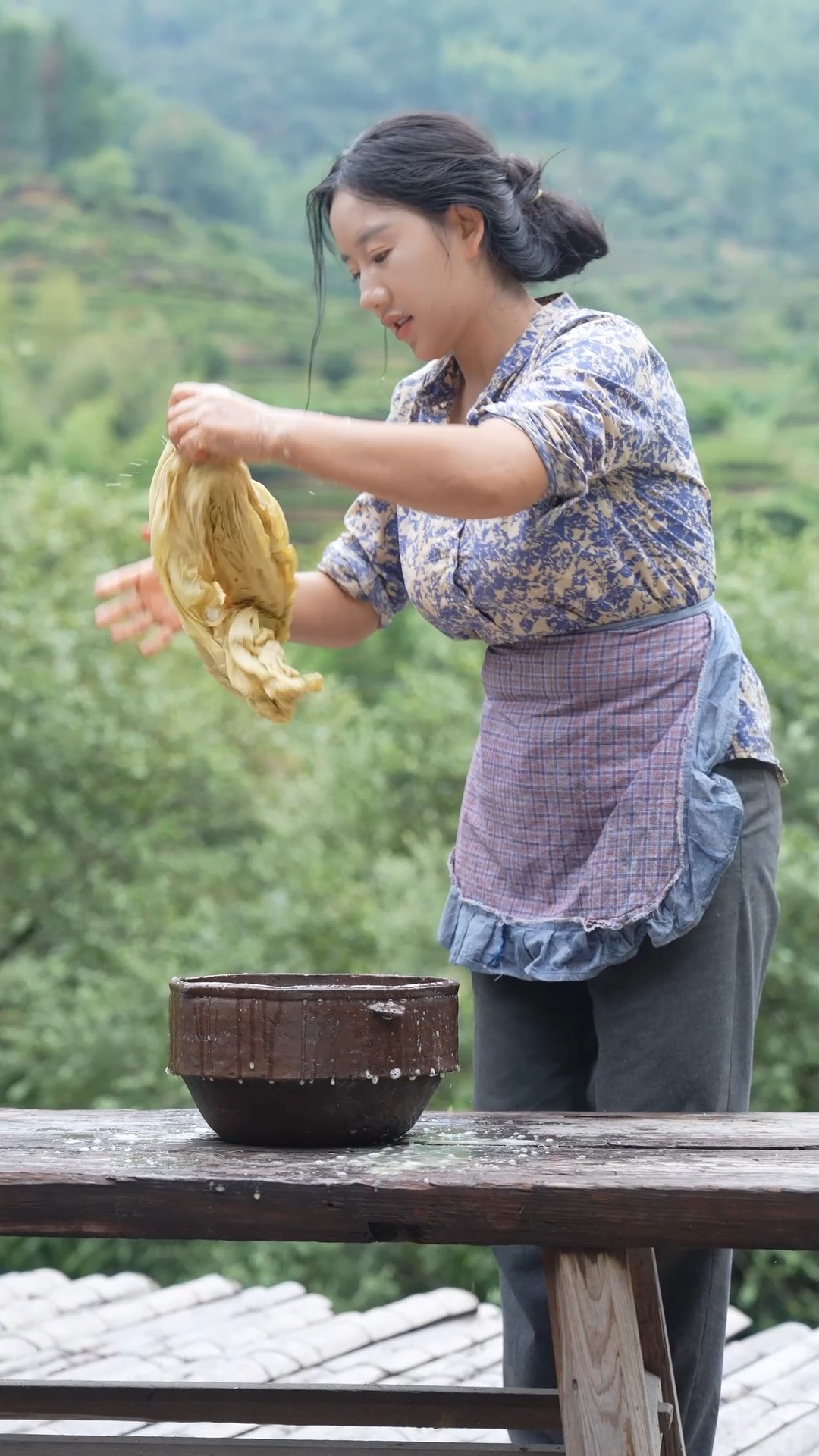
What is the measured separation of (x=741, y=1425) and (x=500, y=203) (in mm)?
2131

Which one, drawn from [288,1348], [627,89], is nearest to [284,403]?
[627,89]

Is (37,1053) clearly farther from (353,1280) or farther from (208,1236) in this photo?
(208,1236)

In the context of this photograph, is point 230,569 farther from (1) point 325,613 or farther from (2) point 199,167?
(2) point 199,167

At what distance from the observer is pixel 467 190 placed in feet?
7.43

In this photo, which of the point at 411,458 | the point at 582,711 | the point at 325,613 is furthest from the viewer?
the point at 325,613

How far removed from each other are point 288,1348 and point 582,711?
1.66 m

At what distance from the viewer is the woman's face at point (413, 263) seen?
2.24 metres

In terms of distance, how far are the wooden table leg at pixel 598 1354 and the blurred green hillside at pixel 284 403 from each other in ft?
12.3

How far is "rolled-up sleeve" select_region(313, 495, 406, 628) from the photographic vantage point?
103 inches

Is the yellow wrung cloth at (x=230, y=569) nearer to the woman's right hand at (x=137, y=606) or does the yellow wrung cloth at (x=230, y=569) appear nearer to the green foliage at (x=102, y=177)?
the woman's right hand at (x=137, y=606)

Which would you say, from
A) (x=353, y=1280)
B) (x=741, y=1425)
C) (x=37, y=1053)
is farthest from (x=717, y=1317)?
(x=37, y=1053)

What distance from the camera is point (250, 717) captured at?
→ 7957mm

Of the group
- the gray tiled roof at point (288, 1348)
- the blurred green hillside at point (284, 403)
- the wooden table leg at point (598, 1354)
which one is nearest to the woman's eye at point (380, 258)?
the wooden table leg at point (598, 1354)

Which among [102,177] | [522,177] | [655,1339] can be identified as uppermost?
[102,177]
